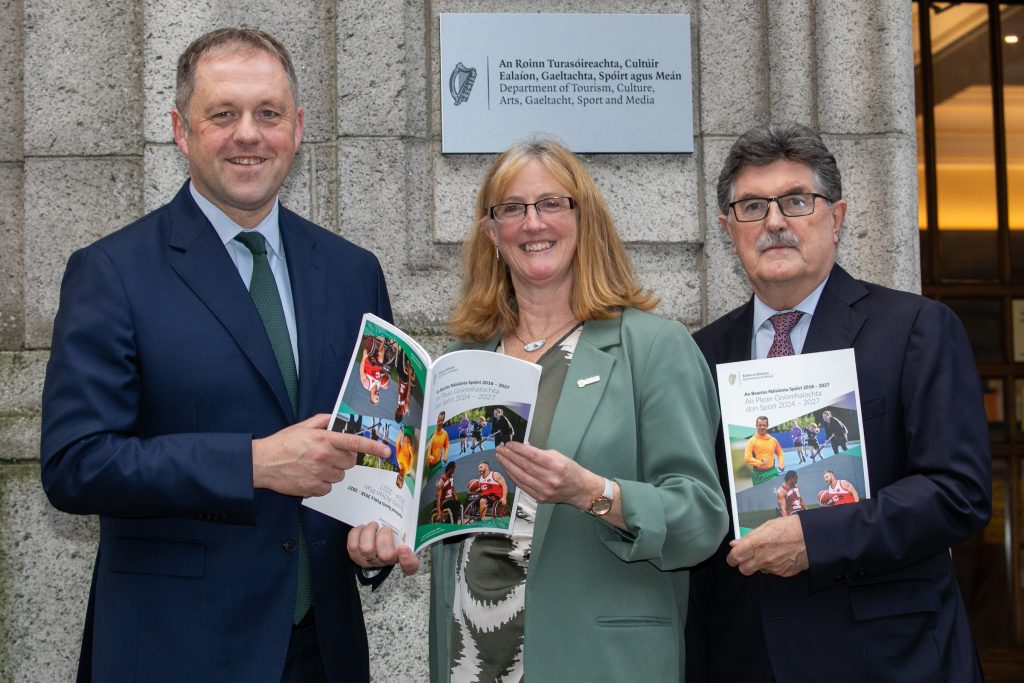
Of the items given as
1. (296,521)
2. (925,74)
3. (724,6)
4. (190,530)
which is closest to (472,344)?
(296,521)

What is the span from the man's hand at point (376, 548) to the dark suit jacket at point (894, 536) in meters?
0.93

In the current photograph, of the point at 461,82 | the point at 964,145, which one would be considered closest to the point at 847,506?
the point at 461,82

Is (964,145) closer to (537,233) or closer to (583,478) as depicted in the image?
(537,233)

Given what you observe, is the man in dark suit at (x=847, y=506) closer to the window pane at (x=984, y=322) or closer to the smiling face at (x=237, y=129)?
the smiling face at (x=237, y=129)

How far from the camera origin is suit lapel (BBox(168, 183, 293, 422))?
8.48 ft

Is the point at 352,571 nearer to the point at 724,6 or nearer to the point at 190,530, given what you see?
the point at 190,530

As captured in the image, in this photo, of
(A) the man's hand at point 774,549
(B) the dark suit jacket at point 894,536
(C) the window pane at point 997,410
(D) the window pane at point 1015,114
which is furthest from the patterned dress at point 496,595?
(D) the window pane at point 1015,114

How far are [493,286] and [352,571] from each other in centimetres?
90

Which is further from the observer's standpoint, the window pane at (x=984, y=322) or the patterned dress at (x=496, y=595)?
the window pane at (x=984, y=322)

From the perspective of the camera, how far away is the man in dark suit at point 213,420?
2441mm

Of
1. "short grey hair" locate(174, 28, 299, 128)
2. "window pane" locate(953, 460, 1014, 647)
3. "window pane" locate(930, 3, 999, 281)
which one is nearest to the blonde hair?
"short grey hair" locate(174, 28, 299, 128)

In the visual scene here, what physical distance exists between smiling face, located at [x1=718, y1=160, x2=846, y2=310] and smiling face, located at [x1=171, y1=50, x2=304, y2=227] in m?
1.27

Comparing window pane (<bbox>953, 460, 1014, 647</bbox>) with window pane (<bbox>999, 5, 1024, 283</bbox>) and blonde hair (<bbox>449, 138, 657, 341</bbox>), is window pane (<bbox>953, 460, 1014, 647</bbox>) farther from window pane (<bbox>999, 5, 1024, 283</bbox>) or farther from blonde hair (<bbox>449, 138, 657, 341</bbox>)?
blonde hair (<bbox>449, 138, 657, 341</bbox>)

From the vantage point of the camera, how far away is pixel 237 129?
8.94 ft
